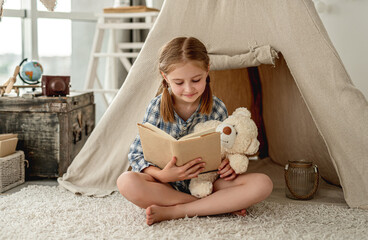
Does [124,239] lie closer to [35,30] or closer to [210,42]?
[210,42]

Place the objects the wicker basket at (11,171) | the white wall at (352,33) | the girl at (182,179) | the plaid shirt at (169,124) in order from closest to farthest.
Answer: the girl at (182,179)
the plaid shirt at (169,124)
the wicker basket at (11,171)
the white wall at (352,33)

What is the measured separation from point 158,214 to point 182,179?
131 mm

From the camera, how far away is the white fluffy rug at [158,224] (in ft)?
4.03

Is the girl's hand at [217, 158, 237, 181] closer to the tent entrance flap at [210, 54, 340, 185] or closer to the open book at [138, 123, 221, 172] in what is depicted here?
the open book at [138, 123, 221, 172]

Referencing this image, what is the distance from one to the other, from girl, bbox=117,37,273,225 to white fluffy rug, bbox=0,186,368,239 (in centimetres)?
4

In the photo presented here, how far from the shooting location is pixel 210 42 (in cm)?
167

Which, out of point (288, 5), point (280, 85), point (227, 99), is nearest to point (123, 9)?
point (227, 99)

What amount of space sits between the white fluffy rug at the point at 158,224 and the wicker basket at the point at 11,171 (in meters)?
0.17

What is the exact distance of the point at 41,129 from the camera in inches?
75.8

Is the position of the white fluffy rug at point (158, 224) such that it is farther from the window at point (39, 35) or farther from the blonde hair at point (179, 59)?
the window at point (39, 35)

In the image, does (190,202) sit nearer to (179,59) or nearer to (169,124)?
(169,124)

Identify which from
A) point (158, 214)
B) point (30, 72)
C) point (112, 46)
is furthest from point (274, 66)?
point (112, 46)

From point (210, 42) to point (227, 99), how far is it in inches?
24.4

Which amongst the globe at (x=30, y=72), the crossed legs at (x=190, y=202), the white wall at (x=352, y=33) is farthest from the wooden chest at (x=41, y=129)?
the white wall at (x=352, y=33)
